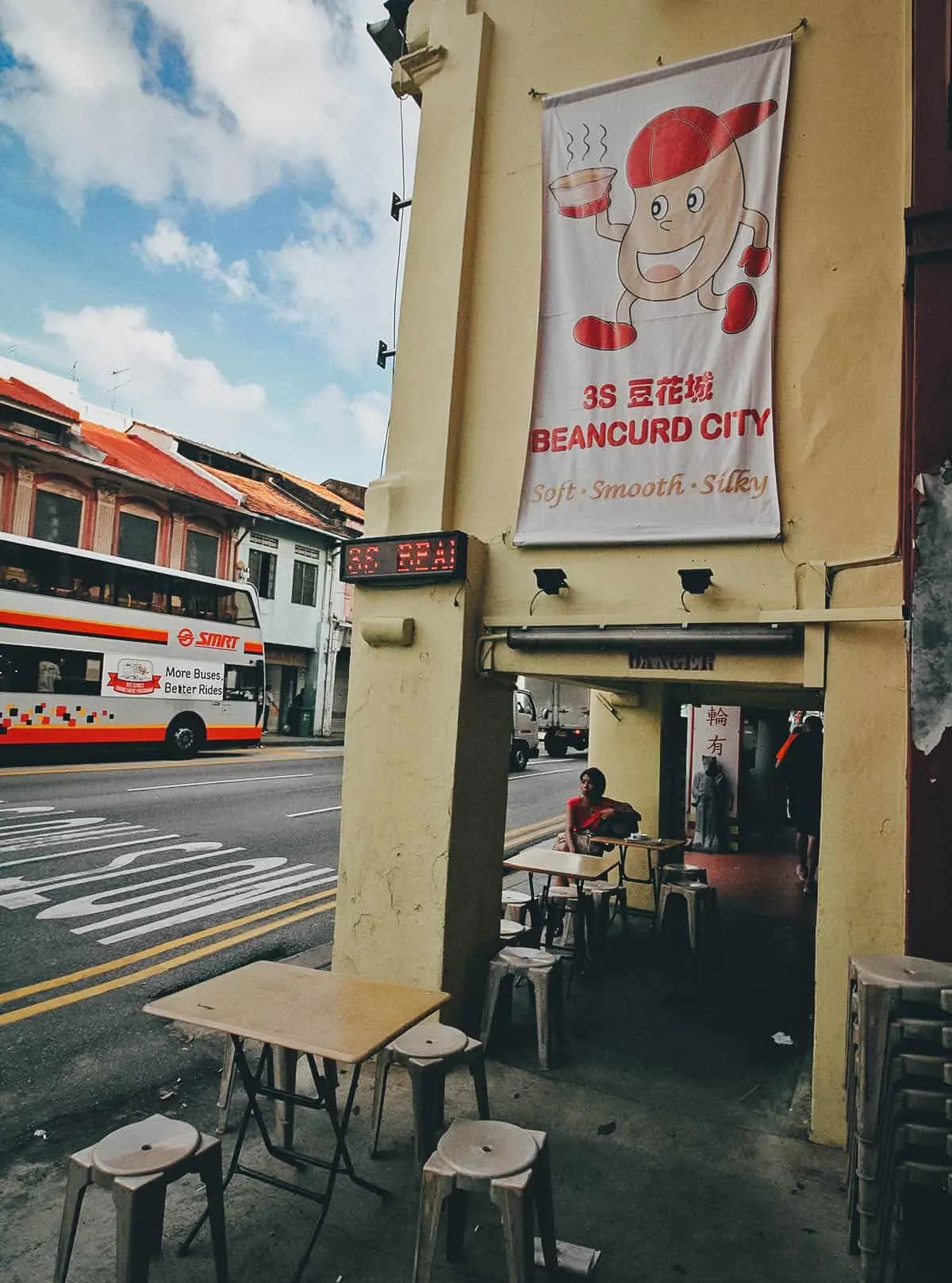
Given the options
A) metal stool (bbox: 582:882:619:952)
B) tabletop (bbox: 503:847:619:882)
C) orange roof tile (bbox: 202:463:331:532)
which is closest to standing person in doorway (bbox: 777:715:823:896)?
metal stool (bbox: 582:882:619:952)

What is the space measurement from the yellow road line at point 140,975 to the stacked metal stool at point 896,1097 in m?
4.79

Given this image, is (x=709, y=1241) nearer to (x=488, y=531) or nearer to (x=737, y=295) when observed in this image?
(x=488, y=531)

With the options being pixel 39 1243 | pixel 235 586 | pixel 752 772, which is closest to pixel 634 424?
pixel 39 1243

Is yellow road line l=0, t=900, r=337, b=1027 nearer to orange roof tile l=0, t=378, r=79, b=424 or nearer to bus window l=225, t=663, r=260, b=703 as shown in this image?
bus window l=225, t=663, r=260, b=703

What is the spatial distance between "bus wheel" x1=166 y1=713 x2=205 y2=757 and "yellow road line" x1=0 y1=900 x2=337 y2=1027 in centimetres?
1219

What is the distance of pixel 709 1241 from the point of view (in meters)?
3.20

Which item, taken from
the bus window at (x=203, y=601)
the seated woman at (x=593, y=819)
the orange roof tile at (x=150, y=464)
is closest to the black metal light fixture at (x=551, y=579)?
the seated woman at (x=593, y=819)

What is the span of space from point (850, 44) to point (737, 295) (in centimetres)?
144

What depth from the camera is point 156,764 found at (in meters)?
17.8

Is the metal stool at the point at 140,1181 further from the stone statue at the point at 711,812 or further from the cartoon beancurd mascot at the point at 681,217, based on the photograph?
the stone statue at the point at 711,812

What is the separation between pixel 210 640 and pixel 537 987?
53.0 ft

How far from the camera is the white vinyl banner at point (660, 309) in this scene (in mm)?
4469

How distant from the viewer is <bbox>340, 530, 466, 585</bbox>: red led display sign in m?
4.92

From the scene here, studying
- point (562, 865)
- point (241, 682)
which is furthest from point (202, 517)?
point (562, 865)
